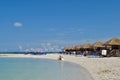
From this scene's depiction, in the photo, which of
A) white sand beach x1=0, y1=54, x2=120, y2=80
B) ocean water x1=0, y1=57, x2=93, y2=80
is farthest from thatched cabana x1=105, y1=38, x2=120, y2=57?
ocean water x1=0, y1=57, x2=93, y2=80

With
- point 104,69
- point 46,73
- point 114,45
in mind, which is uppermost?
point 114,45

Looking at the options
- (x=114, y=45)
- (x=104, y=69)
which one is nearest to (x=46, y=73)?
(x=104, y=69)

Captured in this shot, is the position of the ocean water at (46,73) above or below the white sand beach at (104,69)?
below

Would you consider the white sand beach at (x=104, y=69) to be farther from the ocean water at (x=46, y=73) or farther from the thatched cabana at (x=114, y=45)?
the thatched cabana at (x=114, y=45)

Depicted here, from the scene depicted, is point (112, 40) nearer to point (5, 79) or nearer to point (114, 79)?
point (5, 79)

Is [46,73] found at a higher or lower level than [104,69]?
lower

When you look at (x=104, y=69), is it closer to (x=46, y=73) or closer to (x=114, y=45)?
(x=46, y=73)

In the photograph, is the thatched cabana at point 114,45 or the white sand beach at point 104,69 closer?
the white sand beach at point 104,69

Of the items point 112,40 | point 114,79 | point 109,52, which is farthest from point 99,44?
point 114,79

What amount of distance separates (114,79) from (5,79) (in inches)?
247

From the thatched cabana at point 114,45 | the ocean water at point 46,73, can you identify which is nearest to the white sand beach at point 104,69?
the ocean water at point 46,73

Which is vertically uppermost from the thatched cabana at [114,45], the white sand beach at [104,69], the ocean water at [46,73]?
the thatched cabana at [114,45]

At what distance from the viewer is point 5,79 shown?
13.2 metres

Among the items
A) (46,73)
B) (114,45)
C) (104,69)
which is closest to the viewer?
(104,69)
